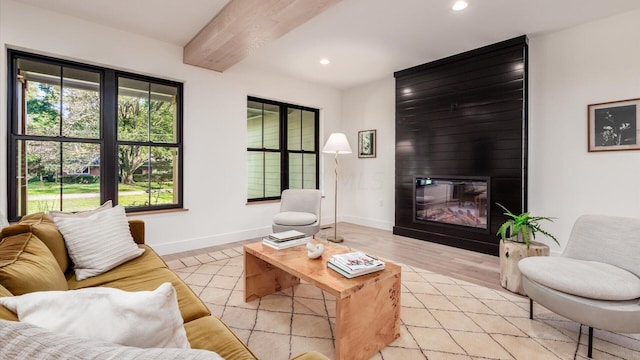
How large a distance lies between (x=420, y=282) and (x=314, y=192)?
1.93 meters

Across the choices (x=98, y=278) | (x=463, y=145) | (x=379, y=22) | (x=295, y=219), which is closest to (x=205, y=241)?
(x=295, y=219)

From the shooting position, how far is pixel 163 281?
170cm

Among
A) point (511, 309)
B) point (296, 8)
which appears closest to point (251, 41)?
point (296, 8)

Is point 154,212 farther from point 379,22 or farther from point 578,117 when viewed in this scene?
point 578,117

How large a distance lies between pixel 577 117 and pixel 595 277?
7.43 feet

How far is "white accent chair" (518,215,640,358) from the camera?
1.62 meters

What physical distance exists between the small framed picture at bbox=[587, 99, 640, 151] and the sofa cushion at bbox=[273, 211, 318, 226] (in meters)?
3.20

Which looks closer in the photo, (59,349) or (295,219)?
(59,349)

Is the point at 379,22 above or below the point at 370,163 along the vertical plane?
above

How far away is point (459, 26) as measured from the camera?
10.4 feet

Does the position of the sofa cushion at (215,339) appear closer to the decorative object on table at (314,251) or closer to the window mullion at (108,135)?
the decorative object on table at (314,251)

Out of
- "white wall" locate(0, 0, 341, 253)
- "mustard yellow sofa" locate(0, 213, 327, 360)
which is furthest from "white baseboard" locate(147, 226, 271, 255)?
"mustard yellow sofa" locate(0, 213, 327, 360)

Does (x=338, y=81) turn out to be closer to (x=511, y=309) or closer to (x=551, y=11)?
(x=551, y=11)

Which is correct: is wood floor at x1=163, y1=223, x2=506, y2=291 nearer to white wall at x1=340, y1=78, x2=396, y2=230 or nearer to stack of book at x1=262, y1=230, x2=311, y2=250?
white wall at x1=340, y1=78, x2=396, y2=230
